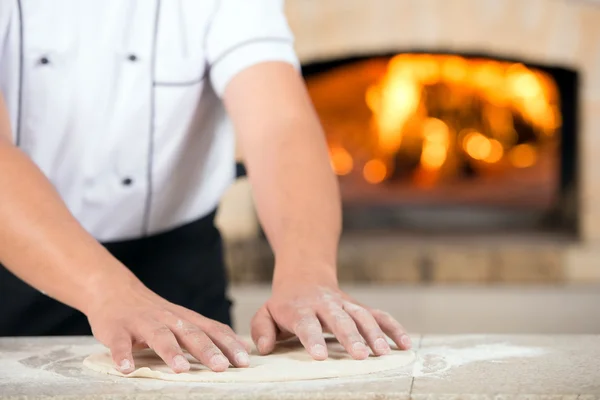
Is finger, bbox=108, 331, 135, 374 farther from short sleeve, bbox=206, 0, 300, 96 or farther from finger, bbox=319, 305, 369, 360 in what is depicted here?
short sleeve, bbox=206, 0, 300, 96

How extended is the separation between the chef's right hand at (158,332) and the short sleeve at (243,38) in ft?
1.13

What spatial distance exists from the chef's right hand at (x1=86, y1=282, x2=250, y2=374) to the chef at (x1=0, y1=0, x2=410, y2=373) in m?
0.02

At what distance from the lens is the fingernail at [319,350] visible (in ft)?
2.57

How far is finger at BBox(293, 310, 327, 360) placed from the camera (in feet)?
2.58

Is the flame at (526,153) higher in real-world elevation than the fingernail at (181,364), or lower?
lower

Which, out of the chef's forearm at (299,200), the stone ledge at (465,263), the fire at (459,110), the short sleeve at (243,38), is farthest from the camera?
the fire at (459,110)

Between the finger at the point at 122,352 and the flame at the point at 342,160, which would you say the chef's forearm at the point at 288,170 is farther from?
the flame at the point at 342,160

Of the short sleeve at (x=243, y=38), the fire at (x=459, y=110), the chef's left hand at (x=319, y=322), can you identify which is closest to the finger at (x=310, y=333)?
the chef's left hand at (x=319, y=322)

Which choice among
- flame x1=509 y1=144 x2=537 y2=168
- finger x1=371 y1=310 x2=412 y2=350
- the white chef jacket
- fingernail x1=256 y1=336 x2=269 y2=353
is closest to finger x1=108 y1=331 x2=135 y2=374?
fingernail x1=256 y1=336 x2=269 y2=353

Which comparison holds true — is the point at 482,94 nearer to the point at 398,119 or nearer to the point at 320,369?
the point at 398,119

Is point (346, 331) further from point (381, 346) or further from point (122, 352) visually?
point (122, 352)

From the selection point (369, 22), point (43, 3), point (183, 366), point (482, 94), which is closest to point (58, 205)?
point (183, 366)

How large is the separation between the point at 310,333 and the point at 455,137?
79.8 inches

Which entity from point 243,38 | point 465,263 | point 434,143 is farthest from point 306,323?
point 434,143
